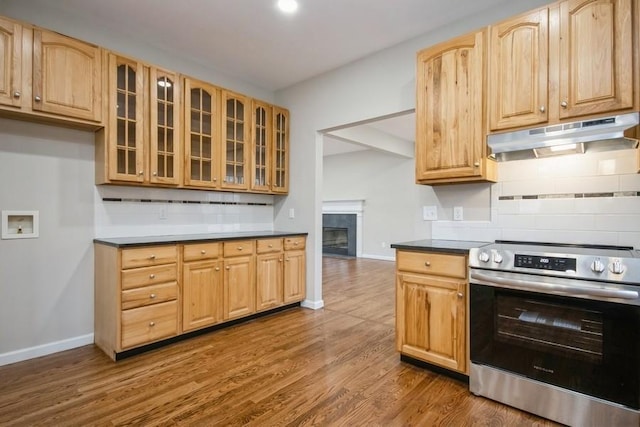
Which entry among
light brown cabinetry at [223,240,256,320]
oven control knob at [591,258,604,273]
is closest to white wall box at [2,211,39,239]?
light brown cabinetry at [223,240,256,320]

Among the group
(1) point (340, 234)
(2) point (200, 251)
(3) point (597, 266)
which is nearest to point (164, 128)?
(2) point (200, 251)

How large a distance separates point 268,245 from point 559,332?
2602 mm

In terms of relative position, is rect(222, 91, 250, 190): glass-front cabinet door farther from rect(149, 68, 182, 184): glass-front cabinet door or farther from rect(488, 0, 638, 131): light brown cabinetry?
rect(488, 0, 638, 131): light brown cabinetry

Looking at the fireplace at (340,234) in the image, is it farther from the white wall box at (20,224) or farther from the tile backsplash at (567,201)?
the white wall box at (20,224)

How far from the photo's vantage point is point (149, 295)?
2.65 m

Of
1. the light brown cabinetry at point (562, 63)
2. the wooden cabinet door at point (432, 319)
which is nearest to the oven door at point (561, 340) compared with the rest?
the wooden cabinet door at point (432, 319)

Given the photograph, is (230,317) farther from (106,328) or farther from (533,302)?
(533,302)

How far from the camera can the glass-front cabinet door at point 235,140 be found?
348cm

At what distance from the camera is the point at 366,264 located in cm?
703

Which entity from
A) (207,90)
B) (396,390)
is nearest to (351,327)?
(396,390)

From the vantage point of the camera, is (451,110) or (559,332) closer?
(559,332)

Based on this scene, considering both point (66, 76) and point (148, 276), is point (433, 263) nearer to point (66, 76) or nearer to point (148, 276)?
point (148, 276)

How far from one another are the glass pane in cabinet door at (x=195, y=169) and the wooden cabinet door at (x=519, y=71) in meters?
2.65

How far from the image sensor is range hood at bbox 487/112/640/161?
1811 millimetres
